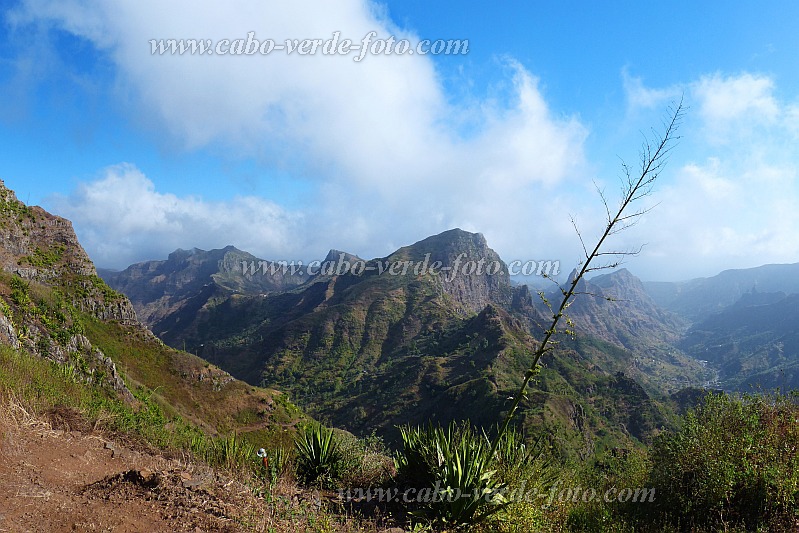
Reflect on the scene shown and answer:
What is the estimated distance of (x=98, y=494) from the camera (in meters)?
4.75

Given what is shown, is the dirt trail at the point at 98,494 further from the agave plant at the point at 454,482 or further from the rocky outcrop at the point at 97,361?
the rocky outcrop at the point at 97,361

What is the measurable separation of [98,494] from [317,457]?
3.32 meters

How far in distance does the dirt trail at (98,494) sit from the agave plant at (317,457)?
1.98m

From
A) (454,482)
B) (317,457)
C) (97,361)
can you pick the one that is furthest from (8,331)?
(97,361)

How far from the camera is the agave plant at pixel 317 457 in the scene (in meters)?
7.02

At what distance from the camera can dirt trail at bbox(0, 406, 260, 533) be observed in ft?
13.7

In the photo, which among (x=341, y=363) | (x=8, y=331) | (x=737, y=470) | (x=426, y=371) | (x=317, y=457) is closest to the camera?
(x=737, y=470)

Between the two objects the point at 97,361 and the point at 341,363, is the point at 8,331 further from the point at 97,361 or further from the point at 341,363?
the point at 341,363

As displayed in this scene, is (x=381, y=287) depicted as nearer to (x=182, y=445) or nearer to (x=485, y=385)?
(x=485, y=385)

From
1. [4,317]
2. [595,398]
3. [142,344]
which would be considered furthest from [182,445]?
[595,398]

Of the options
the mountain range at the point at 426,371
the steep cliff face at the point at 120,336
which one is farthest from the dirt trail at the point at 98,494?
the steep cliff face at the point at 120,336

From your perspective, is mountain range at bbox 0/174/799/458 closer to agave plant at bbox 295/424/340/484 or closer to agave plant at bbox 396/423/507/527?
agave plant at bbox 396/423/507/527

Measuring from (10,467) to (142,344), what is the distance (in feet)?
223

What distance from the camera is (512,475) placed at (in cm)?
580
